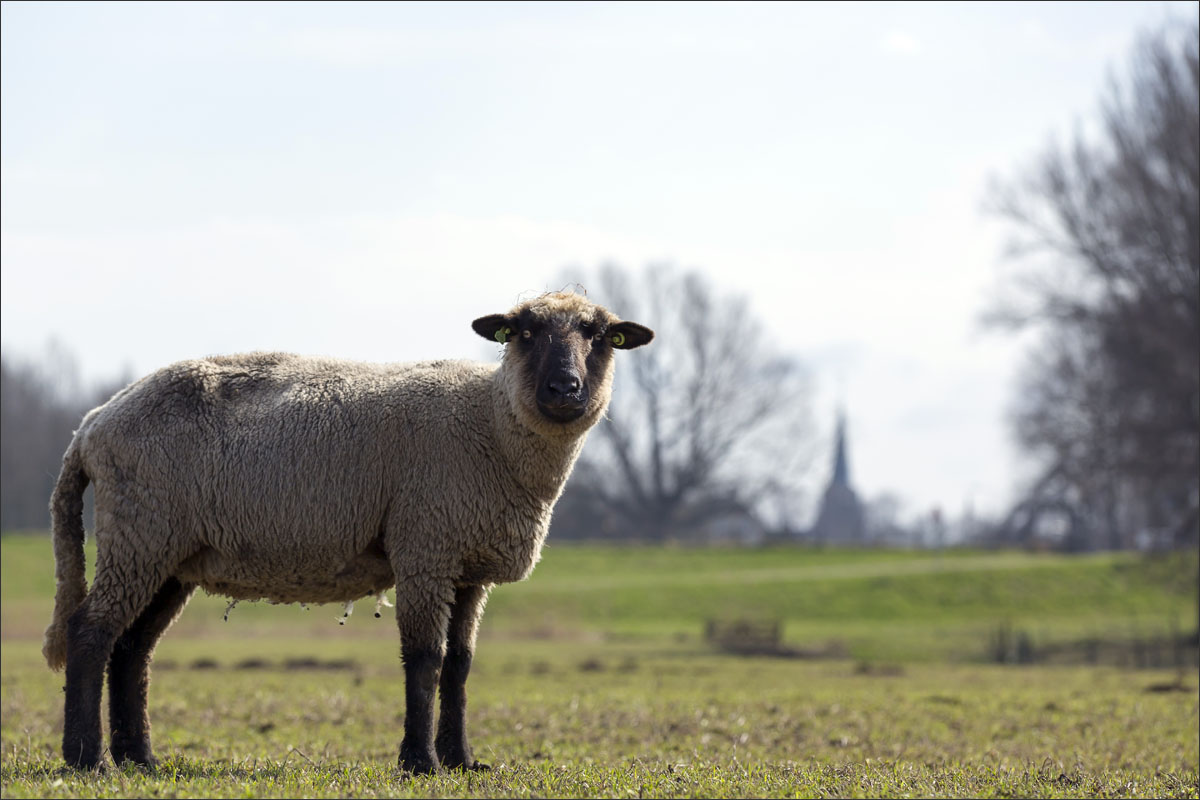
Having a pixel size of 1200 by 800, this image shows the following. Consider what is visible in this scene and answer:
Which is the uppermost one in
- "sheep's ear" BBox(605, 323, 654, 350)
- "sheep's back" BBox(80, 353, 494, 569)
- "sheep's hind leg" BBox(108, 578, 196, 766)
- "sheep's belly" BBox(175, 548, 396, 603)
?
"sheep's ear" BBox(605, 323, 654, 350)

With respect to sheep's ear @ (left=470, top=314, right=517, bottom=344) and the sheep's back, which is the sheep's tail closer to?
the sheep's back

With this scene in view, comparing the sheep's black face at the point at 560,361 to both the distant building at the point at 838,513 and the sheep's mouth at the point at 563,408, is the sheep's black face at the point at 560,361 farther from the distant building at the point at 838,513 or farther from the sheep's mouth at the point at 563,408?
the distant building at the point at 838,513

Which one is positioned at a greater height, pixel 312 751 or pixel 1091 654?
pixel 312 751

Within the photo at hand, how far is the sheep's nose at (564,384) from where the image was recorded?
10086 mm

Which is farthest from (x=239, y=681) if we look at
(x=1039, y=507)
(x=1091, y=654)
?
(x=1039, y=507)

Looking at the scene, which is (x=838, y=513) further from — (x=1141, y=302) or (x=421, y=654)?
(x=421, y=654)

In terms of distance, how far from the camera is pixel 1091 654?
3612cm

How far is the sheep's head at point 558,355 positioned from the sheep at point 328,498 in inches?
0.7

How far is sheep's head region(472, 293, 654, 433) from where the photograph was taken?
10.2 m

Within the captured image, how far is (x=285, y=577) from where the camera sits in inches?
407

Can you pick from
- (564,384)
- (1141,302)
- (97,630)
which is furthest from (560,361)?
(1141,302)

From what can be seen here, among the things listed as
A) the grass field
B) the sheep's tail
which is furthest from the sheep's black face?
the sheep's tail

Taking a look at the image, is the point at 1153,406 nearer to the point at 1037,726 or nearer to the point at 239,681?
the point at 1037,726

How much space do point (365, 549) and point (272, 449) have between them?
107cm
